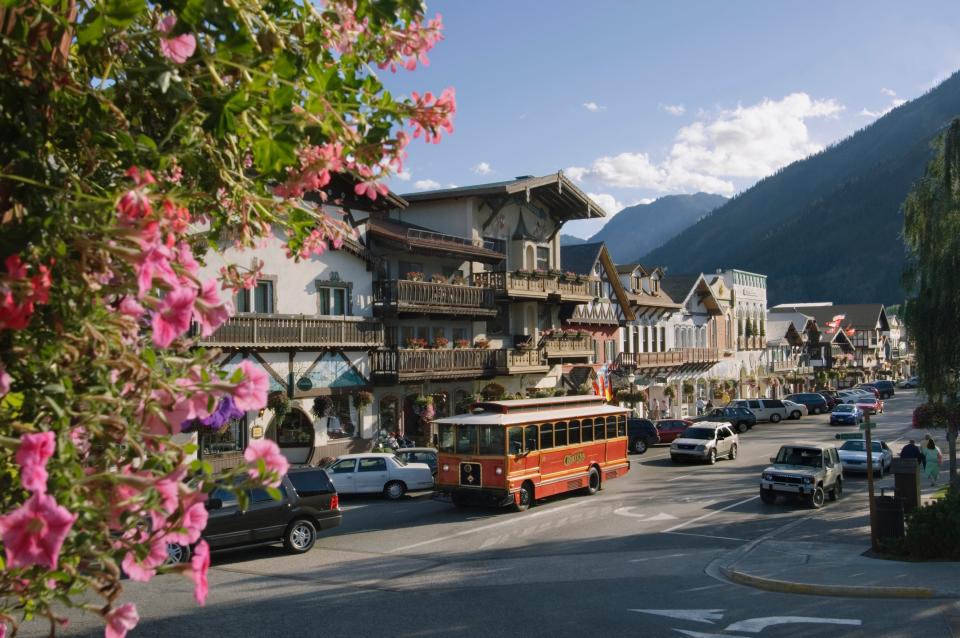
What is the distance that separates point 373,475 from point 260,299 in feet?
23.1

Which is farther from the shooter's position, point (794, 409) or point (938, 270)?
point (794, 409)

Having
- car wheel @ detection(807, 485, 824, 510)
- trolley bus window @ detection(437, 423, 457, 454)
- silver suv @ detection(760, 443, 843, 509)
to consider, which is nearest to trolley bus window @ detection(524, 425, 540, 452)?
trolley bus window @ detection(437, 423, 457, 454)

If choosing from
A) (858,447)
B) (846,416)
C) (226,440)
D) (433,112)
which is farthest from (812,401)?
(433,112)

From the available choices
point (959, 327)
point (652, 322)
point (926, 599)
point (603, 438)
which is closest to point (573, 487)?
point (603, 438)

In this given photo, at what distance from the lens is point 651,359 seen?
2151 inches

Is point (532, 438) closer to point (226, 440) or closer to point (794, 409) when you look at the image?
point (226, 440)

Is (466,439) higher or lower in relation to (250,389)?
lower

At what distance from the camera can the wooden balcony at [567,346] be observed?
40.8m

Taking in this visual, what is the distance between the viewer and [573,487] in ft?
82.8

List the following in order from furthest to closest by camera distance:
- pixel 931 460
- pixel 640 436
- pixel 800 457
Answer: pixel 640 436 < pixel 931 460 < pixel 800 457

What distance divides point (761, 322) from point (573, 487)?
185 feet

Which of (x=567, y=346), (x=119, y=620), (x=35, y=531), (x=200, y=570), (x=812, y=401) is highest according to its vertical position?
(x=567, y=346)

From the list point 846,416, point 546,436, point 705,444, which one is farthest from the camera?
point 846,416

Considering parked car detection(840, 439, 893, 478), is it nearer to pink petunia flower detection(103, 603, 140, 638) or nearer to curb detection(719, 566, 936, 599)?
curb detection(719, 566, 936, 599)
